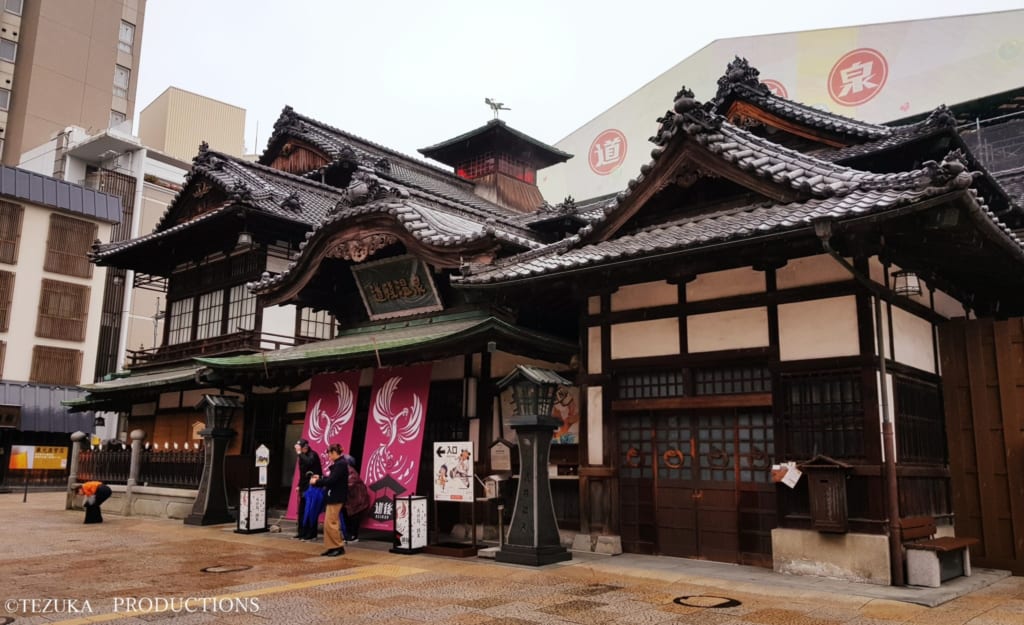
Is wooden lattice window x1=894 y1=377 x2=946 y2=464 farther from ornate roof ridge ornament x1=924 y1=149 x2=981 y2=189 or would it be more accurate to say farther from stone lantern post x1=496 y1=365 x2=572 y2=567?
stone lantern post x1=496 y1=365 x2=572 y2=567

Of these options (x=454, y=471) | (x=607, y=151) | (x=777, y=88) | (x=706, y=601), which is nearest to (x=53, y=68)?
(x=607, y=151)

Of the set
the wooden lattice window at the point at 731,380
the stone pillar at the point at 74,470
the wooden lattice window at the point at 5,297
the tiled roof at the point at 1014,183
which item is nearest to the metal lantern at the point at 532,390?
the wooden lattice window at the point at 731,380

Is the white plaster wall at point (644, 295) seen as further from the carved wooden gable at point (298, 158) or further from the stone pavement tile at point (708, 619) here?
the carved wooden gable at point (298, 158)

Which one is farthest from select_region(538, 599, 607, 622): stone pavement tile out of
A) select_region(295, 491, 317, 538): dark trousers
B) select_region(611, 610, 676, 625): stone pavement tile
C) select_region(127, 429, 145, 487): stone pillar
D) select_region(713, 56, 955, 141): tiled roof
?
select_region(127, 429, 145, 487): stone pillar

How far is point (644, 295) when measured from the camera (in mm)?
12859

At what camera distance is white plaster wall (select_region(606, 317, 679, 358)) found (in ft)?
40.9

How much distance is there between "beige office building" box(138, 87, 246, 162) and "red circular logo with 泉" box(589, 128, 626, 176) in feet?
116

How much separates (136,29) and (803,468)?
227 feet

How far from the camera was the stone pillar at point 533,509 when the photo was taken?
11.6 m

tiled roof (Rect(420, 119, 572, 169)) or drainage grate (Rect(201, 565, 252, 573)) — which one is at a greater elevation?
tiled roof (Rect(420, 119, 572, 169))

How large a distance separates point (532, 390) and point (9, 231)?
39.8 meters

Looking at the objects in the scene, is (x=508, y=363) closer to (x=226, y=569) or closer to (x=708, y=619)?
(x=226, y=569)

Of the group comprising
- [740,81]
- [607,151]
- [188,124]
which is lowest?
[740,81]

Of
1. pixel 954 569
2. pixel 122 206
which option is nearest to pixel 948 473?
pixel 954 569
